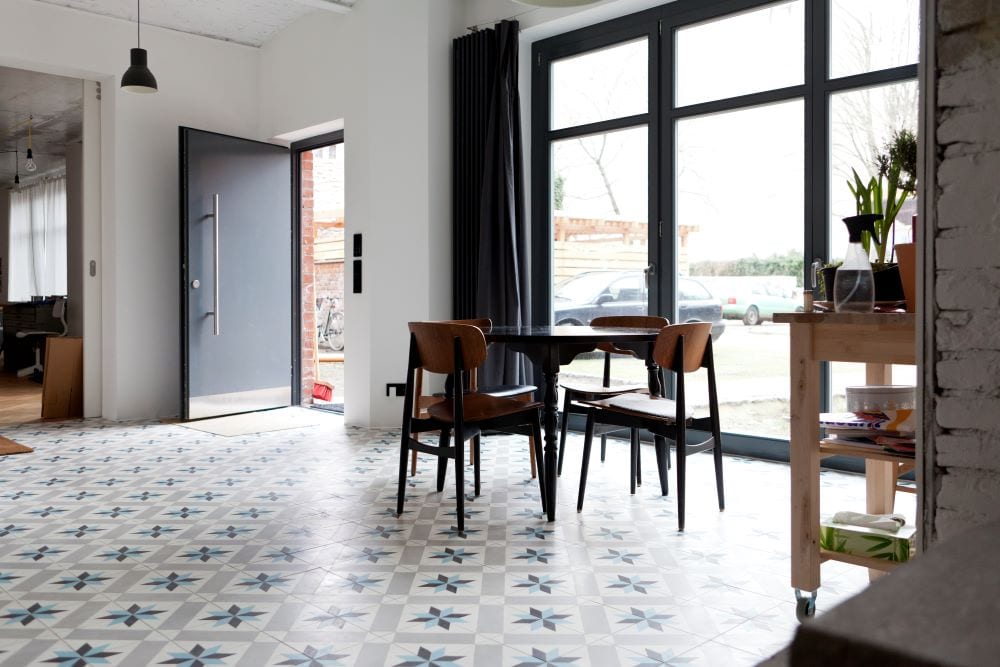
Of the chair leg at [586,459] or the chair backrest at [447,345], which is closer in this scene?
the chair backrest at [447,345]

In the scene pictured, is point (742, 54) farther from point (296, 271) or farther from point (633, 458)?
point (296, 271)

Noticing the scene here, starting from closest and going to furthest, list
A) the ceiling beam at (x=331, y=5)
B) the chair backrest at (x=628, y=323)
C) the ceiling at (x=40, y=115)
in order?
the chair backrest at (x=628, y=323)
the ceiling beam at (x=331, y=5)
the ceiling at (x=40, y=115)

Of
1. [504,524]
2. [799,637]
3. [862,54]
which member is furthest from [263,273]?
[799,637]

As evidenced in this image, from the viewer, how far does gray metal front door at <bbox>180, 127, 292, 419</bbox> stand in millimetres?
5934

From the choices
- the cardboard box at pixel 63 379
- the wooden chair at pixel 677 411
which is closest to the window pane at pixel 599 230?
the wooden chair at pixel 677 411

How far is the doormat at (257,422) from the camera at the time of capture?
550cm

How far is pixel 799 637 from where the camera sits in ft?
2.33

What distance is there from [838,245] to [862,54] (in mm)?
972

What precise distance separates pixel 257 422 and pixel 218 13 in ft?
9.97

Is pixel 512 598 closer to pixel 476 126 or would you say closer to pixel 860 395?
pixel 860 395

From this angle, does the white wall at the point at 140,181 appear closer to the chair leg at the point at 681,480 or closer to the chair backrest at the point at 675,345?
the chair backrest at the point at 675,345

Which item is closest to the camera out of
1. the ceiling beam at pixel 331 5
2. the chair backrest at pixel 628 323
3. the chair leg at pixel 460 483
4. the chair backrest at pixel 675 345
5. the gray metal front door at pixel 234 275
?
the chair leg at pixel 460 483

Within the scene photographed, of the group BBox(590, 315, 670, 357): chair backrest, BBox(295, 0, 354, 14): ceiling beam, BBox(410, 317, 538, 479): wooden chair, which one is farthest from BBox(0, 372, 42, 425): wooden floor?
BBox(590, 315, 670, 357): chair backrest

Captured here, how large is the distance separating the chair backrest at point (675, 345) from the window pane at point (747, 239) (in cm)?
141
